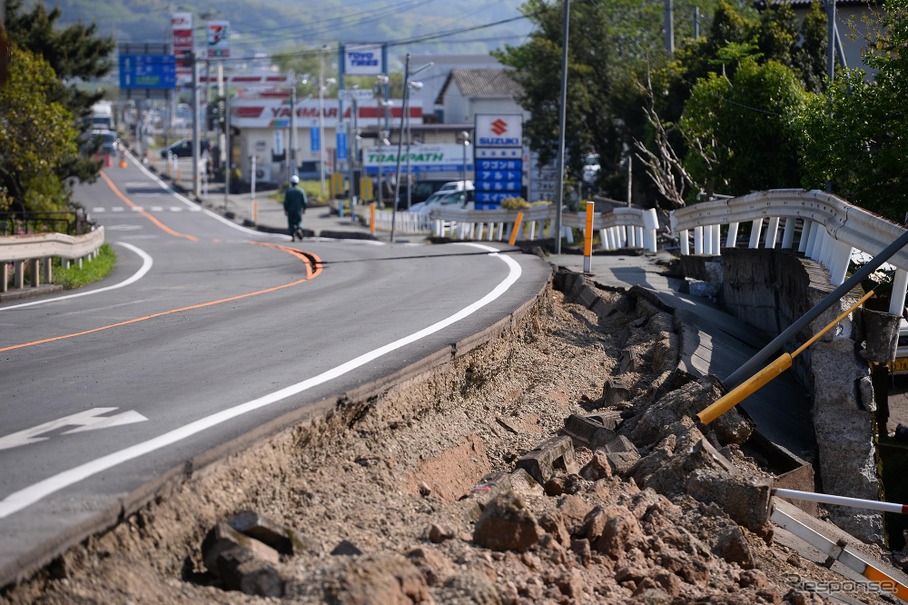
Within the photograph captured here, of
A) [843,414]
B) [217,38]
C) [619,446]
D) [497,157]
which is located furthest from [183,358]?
[217,38]

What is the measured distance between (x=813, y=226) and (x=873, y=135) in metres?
2.55

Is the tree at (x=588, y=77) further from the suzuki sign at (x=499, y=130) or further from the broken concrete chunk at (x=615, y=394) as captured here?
the broken concrete chunk at (x=615, y=394)

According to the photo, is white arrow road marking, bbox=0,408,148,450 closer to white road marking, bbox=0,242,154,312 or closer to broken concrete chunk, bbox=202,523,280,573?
broken concrete chunk, bbox=202,523,280,573

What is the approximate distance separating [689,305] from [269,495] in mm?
8754

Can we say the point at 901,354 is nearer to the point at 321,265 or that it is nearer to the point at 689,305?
the point at 689,305

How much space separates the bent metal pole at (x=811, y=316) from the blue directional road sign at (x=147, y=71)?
79.5 m

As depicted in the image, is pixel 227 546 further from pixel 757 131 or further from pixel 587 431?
pixel 757 131

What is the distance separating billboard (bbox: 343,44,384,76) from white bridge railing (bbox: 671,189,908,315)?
74.8 meters

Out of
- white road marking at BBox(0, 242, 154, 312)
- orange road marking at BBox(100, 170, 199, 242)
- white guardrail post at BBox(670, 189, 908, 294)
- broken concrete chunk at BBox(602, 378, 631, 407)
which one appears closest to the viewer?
white guardrail post at BBox(670, 189, 908, 294)

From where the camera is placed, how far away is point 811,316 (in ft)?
28.2

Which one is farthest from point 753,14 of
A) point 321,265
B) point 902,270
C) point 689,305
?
point 902,270

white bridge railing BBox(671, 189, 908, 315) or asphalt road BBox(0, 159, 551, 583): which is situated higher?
white bridge railing BBox(671, 189, 908, 315)

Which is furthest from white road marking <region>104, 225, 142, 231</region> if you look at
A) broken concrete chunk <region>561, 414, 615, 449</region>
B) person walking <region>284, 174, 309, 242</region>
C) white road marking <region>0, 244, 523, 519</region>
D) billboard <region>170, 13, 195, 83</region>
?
billboard <region>170, 13, 195, 83</region>

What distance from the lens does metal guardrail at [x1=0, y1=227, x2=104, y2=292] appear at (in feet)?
54.2
